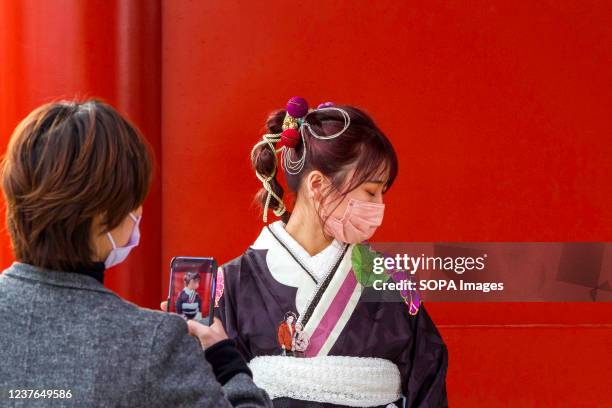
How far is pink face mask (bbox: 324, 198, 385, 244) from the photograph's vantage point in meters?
2.49

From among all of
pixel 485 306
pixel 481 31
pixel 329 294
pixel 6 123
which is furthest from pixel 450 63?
pixel 6 123

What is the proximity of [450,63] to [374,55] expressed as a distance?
31 centimetres

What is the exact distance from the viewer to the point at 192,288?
179 cm

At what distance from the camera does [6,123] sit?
10.5 ft

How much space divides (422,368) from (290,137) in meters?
0.78

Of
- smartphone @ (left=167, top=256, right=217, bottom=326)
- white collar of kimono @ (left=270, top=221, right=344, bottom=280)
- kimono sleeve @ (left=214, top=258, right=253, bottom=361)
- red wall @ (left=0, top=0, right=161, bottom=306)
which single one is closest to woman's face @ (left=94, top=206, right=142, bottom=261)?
smartphone @ (left=167, top=256, right=217, bottom=326)

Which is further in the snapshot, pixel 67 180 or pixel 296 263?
pixel 296 263

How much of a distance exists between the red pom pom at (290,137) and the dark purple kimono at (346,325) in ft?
1.12

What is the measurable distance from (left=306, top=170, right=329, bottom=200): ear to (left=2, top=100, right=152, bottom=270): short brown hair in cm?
107

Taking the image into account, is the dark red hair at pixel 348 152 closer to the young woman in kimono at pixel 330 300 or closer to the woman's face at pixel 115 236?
the young woman in kimono at pixel 330 300

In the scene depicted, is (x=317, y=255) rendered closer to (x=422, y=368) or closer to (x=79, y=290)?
(x=422, y=368)

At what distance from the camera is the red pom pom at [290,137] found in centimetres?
250

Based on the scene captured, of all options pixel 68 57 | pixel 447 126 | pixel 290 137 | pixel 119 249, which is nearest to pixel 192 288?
pixel 119 249

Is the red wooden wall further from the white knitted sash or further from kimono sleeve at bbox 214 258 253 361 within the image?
the white knitted sash
